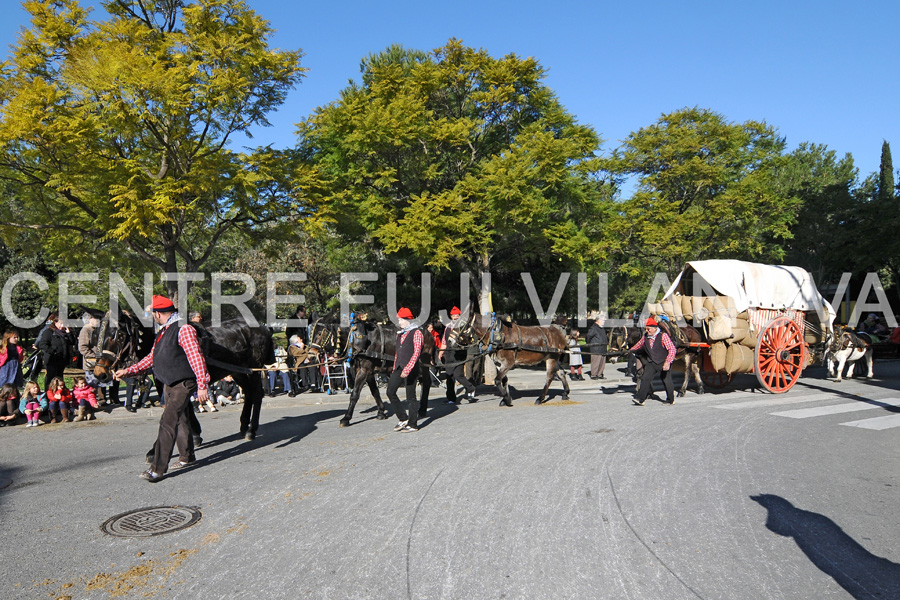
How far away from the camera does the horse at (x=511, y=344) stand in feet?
42.2

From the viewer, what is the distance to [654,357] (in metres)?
12.0

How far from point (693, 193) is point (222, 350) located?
68.9 feet

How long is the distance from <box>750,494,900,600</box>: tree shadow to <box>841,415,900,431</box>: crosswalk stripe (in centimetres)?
515

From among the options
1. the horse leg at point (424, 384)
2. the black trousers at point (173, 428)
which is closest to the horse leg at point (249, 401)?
the black trousers at point (173, 428)

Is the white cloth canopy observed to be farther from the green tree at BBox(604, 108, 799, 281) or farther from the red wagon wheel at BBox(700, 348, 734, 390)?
the green tree at BBox(604, 108, 799, 281)

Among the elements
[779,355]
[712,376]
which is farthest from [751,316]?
[712,376]

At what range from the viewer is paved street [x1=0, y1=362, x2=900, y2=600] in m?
4.20

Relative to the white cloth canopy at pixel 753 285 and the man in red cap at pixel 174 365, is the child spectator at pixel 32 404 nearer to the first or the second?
the man in red cap at pixel 174 365

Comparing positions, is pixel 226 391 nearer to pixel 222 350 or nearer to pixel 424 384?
pixel 424 384

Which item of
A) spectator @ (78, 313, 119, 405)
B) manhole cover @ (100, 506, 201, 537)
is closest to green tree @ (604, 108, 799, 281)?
spectator @ (78, 313, 119, 405)

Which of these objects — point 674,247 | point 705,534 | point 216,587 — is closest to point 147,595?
point 216,587

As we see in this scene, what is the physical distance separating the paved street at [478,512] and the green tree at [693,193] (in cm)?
1364

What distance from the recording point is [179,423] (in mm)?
7105

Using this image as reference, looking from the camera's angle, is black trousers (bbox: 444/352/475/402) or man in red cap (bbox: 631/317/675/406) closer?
man in red cap (bbox: 631/317/675/406)
